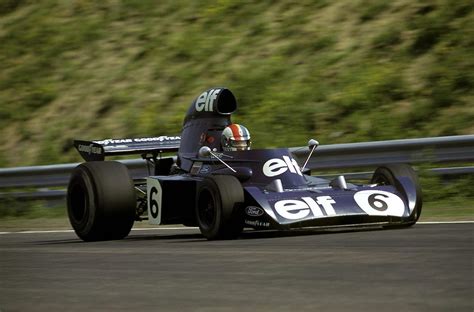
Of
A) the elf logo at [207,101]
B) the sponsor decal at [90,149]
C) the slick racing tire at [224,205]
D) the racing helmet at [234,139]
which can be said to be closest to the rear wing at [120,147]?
the sponsor decal at [90,149]

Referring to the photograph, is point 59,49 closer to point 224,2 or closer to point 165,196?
point 224,2

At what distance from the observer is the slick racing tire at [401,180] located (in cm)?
1009

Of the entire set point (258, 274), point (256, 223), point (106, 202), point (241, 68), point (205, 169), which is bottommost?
point (241, 68)

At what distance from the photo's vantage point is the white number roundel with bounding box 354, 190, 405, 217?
9.73 meters

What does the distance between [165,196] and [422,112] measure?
623 centimetres

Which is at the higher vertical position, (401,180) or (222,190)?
(222,190)

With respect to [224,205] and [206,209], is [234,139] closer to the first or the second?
[206,209]

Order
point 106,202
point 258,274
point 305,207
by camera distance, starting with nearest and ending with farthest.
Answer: point 258,274, point 305,207, point 106,202

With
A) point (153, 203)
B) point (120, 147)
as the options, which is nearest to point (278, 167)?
point (153, 203)

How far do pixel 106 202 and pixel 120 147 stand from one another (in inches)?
59.9

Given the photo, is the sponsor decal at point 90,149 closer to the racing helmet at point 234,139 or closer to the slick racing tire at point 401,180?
the racing helmet at point 234,139

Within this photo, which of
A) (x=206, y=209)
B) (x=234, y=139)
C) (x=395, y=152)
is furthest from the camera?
(x=395, y=152)

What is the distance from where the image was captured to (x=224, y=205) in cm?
968

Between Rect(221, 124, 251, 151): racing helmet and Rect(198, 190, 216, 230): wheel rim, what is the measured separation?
1072 millimetres
